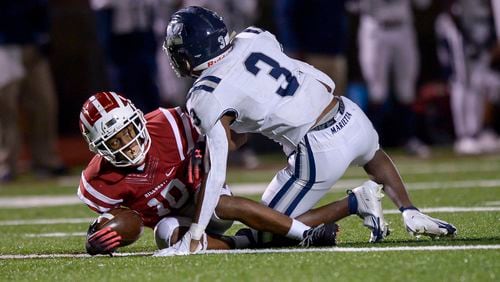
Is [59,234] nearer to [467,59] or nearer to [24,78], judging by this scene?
[24,78]

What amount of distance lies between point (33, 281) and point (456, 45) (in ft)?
21.0

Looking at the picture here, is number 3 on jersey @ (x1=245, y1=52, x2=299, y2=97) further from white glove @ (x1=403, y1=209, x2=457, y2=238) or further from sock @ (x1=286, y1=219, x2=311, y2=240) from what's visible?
white glove @ (x1=403, y1=209, x2=457, y2=238)

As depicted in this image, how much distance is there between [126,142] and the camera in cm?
429

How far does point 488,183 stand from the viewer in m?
6.90

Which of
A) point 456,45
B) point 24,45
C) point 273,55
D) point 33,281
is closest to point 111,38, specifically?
point 24,45

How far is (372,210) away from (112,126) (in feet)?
3.46

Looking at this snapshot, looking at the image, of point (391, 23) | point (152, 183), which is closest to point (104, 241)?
point (152, 183)

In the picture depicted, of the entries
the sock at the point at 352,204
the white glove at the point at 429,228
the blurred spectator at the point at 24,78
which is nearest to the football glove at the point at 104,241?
the sock at the point at 352,204

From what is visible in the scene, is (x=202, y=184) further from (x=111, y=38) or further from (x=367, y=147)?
(x=111, y=38)

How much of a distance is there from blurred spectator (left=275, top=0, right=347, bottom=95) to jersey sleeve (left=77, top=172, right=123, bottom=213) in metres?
4.69

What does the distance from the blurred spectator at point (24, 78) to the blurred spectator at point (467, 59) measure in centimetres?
338

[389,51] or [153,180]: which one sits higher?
[153,180]

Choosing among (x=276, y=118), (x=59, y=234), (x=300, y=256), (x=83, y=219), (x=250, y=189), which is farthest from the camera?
(x=250, y=189)

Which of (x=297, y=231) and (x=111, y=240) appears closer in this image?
(x=111, y=240)
